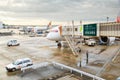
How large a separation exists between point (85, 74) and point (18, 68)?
1035cm

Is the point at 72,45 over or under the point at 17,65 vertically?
over

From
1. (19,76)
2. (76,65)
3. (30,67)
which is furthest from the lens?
(76,65)

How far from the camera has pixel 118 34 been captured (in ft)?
84.8

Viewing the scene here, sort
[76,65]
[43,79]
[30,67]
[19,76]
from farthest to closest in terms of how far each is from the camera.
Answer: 1. [76,65]
2. [30,67]
3. [19,76]
4. [43,79]

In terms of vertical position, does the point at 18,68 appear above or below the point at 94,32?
below

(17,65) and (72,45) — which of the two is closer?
(17,65)

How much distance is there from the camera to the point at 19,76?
2436cm

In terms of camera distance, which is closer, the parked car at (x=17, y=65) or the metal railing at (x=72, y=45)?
the parked car at (x=17, y=65)

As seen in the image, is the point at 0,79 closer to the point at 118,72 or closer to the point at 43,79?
the point at 43,79

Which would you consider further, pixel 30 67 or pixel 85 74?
pixel 30 67

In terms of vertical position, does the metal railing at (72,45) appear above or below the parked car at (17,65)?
above

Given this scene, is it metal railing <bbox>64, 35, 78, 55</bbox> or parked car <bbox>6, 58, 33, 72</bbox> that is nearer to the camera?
parked car <bbox>6, 58, 33, 72</bbox>

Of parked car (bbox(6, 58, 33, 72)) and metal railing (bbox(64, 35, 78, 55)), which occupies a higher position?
metal railing (bbox(64, 35, 78, 55))

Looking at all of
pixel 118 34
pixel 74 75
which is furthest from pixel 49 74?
pixel 118 34
